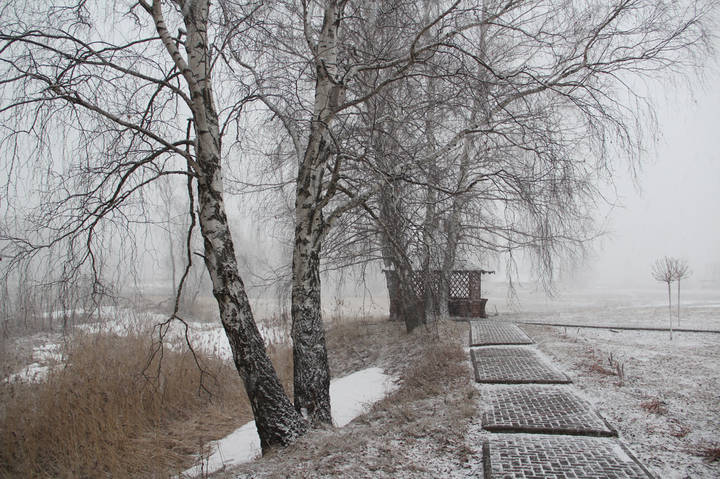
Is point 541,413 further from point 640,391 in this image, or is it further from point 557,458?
point 640,391

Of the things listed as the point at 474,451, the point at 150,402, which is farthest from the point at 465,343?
the point at 150,402

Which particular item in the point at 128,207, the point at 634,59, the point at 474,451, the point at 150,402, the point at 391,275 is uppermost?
the point at 634,59

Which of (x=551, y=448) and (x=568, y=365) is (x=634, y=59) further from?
(x=551, y=448)

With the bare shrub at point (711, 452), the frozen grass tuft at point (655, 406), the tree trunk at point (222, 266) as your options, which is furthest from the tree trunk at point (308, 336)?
the bare shrub at point (711, 452)

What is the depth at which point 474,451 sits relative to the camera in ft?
10.3

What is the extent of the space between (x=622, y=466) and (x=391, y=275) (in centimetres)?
819

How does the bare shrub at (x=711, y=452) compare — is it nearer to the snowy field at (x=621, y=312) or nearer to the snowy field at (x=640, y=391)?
the snowy field at (x=640, y=391)

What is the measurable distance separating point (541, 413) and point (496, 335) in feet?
13.5

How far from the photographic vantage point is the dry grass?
14.5ft

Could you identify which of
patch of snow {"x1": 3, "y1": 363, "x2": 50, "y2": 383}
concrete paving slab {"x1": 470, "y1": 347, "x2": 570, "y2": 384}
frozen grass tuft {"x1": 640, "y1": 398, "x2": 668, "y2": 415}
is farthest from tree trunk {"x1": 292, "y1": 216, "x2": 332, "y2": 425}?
patch of snow {"x1": 3, "y1": 363, "x2": 50, "y2": 383}

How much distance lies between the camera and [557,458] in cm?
286

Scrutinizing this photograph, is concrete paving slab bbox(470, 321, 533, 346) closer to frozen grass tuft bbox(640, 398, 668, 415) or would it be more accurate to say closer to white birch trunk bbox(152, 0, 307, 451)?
frozen grass tuft bbox(640, 398, 668, 415)

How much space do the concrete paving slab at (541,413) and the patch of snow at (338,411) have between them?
1.64 m

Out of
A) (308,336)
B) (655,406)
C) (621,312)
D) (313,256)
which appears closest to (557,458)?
(655,406)
